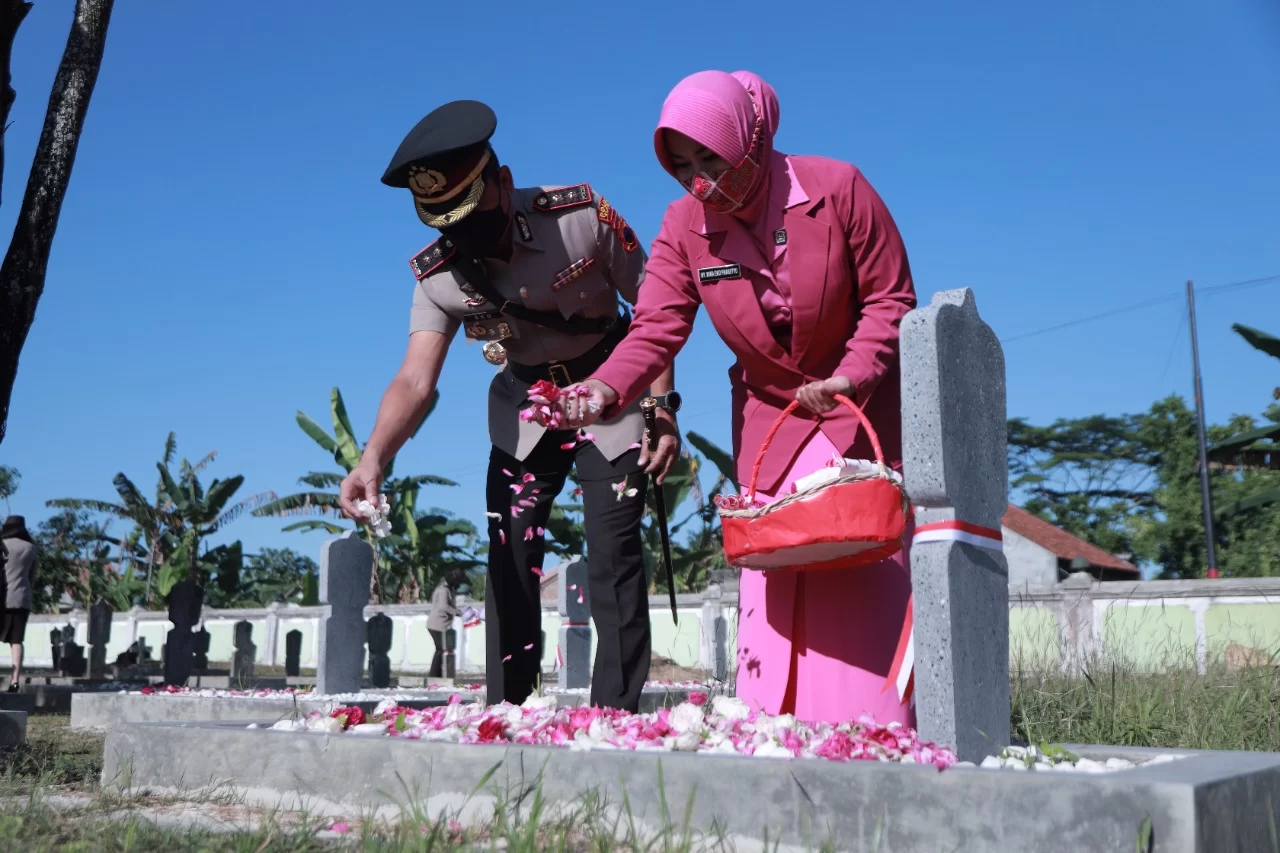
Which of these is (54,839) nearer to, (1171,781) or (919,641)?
(919,641)

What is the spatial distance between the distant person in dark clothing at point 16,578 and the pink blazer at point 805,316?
38.8ft

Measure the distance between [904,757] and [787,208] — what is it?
5.32 feet

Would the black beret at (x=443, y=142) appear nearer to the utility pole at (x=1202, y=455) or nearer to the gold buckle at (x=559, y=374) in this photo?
the gold buckle at (x=559, y=374)

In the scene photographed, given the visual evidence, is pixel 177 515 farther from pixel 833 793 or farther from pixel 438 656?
pixel 833 793

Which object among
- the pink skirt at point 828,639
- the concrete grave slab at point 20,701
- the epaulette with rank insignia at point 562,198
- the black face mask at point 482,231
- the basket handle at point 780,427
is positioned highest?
the epaulette with rank insignia at point 562,198

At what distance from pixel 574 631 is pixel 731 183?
779 cm

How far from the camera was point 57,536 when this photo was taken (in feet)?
137

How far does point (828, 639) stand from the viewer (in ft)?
11.9

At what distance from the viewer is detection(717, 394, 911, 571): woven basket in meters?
3.04

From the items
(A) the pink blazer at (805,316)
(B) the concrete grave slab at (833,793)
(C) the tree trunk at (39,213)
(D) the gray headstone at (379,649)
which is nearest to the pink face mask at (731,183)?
(A) the pink blazer at (805,316)

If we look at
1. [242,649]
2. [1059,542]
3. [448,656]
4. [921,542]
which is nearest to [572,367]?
[921,542]

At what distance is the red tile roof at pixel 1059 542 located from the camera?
132 ft

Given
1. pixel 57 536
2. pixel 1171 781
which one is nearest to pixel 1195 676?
pixel 1171 781

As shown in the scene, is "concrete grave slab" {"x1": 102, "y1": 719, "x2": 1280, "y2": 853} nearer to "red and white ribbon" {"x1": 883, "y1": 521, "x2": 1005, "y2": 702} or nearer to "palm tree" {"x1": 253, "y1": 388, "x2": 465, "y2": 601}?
"red and white ribbon" {"x1": 883, "y1": 521, "x2": 1005, "y2": 702}
